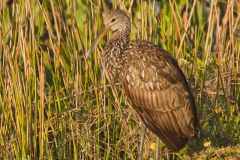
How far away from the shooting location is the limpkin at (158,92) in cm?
704

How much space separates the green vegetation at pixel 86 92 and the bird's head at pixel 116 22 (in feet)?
0.64

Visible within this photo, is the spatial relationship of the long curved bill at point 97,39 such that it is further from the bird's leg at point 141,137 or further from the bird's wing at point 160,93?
the bird's leg at point 141,137

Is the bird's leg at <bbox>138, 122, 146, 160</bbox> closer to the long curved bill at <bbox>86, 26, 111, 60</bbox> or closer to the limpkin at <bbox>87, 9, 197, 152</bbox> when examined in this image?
the limpkin at <bbox>87, 9, 197, 152</bbox>

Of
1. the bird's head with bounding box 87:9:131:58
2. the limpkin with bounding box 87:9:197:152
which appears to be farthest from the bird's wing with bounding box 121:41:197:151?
the bird's head with bounding box 87:9:131:58

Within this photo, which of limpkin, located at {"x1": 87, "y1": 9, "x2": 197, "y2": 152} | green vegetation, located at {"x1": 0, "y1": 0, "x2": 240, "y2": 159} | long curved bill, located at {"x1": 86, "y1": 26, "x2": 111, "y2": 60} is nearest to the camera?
green vegetation, located at {"x1": 0, "y1": 0, "x2": 240, "y2": 159}

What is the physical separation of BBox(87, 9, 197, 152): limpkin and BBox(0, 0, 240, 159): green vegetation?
0.34m

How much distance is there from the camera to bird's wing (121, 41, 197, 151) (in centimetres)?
704

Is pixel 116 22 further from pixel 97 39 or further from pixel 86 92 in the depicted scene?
pixel 86 92

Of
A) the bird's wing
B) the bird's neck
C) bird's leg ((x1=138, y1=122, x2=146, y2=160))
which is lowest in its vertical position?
bird's leg ((x1=138, y1=122, x2=146, y2=160))

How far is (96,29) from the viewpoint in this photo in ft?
25.0

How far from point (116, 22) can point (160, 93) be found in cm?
83

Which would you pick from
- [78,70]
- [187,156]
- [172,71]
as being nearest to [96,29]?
[78,70]

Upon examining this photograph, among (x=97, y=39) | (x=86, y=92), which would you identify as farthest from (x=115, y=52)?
(x=86, y=92)

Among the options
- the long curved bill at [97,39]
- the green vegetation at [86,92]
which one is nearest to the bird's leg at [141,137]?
the green vegetation at [86,92]
